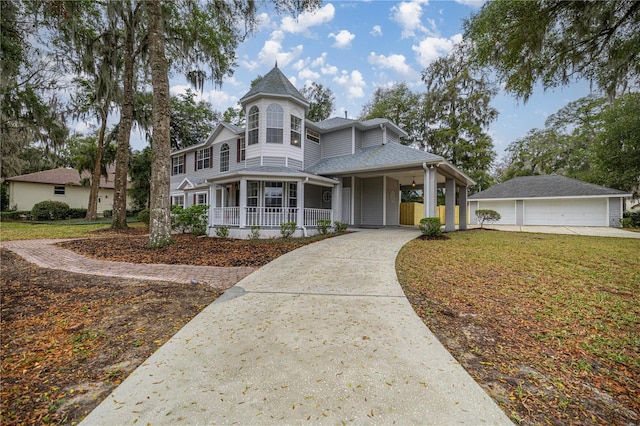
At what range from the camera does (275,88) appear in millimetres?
13008

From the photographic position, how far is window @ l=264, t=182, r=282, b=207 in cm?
1312

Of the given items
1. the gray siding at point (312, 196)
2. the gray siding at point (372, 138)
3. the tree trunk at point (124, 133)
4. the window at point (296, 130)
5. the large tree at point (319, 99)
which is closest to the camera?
the window at point (296, 130)

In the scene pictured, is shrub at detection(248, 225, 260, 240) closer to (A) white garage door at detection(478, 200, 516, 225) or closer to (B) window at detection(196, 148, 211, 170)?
(B) window at detection(196, 148, 211, 170)

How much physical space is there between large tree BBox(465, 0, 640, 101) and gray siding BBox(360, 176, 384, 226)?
788 cm

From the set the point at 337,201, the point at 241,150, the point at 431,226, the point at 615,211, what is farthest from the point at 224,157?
the point at 615,211

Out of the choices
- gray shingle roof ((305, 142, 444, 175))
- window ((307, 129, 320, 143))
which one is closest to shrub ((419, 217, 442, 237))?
gray shingle roof ((305, 142, 444, 175))

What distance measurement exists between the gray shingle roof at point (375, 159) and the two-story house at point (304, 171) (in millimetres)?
44

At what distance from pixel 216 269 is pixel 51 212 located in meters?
23.9

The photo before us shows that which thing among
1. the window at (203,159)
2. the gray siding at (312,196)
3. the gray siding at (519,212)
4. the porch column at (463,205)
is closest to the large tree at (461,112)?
the gray siding at (519,212)

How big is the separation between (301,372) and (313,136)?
14.2m

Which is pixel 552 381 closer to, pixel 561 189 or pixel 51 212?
pixel 561 189

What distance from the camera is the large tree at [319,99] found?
27.6m

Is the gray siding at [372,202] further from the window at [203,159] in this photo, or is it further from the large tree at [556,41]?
the window at [203,159]

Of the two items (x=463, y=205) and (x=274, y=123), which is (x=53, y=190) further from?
(x=463, y=205)
